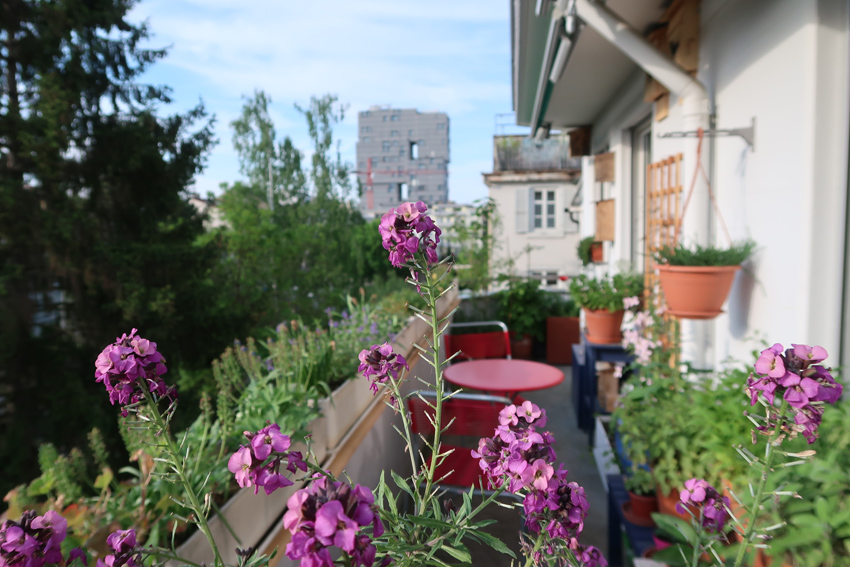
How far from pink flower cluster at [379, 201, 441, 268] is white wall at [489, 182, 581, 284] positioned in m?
12.5

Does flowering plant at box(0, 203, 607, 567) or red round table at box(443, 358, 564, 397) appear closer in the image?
flowering plant at box(0, 203, 607, 567)

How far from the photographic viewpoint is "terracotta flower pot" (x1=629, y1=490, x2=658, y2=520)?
89.2 inches

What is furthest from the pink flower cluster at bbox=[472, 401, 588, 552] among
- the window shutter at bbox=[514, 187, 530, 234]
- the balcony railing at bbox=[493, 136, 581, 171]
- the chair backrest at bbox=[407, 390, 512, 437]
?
the balcony railing at bbox=[493, 136, 581, 171]

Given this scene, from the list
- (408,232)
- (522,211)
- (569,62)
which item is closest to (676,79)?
(569,62)

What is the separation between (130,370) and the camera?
54cm

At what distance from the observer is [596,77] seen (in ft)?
13.7

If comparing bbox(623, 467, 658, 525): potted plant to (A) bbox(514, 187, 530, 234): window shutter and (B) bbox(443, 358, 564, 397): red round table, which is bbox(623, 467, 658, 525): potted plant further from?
(A) bbox(514, 187, 530, 234): window shutter

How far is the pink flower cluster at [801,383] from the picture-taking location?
1.95 ft

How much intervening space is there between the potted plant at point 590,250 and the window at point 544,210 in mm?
6410

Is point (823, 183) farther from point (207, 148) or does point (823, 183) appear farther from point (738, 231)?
point (207, 148)

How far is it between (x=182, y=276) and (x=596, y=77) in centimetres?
616

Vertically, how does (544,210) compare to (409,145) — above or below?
below

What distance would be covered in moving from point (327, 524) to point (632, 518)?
238cm

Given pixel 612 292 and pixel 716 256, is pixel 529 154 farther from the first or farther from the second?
pixel 716 256
